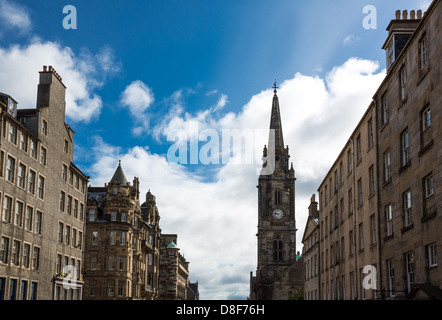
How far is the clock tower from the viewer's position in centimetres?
10844

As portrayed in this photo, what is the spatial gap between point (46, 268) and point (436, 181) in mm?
35212

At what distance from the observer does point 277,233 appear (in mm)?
110625

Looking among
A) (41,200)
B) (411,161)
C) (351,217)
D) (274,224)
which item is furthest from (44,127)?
(274,224)

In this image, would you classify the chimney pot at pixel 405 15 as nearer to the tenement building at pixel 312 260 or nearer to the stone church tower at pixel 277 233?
the tenement building at pixel 312 260

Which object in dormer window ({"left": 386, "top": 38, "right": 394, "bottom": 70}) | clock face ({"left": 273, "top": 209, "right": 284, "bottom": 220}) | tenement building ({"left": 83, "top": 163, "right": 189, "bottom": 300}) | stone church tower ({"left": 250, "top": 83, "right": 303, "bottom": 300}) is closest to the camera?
dormer window ({"left": 386, "top": 38, "right": 394, "bottom": 70})

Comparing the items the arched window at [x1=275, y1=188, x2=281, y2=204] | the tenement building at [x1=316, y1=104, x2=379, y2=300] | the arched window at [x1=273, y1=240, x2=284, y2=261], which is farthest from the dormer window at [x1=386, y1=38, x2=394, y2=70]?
the arched window at [x1=275, y1=188, x2=281, y2=204]

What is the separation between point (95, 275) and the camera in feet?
235

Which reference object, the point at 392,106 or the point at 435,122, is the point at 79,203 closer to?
the point at 392,106

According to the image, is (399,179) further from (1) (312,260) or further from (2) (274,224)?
(2) (274,224)

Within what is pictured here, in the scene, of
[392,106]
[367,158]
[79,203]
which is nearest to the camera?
[392,106]

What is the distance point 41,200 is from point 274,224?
7125 centimetres

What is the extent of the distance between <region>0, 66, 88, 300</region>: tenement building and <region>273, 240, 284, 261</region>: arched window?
195 ft

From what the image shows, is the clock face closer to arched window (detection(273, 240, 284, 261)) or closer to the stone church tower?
the stone church tower
